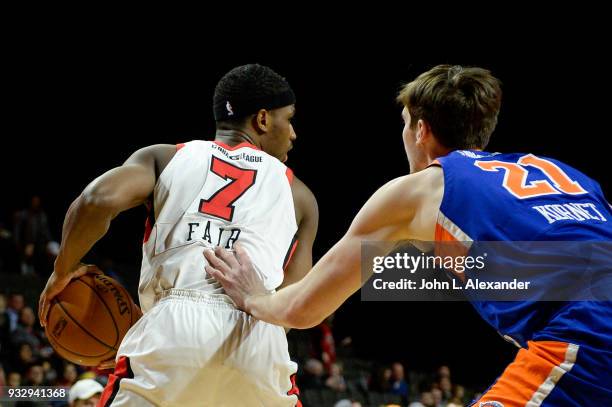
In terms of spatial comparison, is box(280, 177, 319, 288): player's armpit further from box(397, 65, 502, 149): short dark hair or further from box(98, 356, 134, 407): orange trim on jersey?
box(397, 65, 502, 149): short dark hair

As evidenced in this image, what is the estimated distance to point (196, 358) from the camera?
315cm

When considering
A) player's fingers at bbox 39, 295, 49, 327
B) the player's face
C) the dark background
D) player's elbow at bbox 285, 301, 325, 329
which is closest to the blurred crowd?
the dark background

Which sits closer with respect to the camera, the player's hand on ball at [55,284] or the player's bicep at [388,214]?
the player's bicep at [388,214]

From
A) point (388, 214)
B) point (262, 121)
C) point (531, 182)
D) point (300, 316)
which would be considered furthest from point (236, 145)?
point (531, 182)

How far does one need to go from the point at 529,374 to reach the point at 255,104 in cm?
204

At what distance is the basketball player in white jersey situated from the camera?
317 cm

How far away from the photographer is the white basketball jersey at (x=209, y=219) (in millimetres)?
3338

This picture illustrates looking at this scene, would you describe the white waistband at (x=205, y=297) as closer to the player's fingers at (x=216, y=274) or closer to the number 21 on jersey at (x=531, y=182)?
the player's fingers at (x=216, y=274)

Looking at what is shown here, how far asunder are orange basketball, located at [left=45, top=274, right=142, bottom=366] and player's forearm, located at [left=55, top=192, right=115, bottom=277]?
0.69 feet

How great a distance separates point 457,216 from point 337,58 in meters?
17.0

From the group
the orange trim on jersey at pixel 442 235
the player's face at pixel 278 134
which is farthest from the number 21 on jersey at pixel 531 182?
the player's face at pixel 278 134

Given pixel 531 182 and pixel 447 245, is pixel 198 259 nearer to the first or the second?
pixel 447 245

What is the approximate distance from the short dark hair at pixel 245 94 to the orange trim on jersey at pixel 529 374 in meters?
1.96

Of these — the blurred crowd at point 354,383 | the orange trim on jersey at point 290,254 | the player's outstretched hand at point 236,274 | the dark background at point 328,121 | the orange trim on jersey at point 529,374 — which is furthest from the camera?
the dark background at point 328,121
